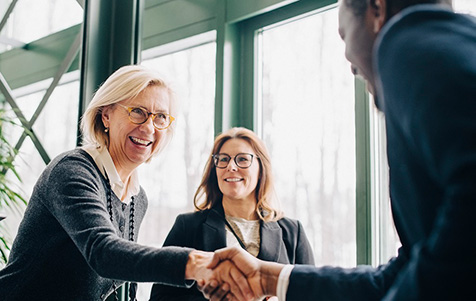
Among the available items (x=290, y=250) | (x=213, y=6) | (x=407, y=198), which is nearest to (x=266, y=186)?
(x=290, y=250)

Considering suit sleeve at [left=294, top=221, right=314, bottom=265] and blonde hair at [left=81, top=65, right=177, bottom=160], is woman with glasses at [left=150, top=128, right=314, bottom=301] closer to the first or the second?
suit sleeve at [left=294, top=221, right=314, bottom=265]

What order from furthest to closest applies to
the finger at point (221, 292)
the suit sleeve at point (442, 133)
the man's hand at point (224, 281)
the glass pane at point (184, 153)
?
the glass pane at point (184, 153), the finger at point (221, 292), the man's hand at point (224, 281), the suit sleeve at point (442, 133)

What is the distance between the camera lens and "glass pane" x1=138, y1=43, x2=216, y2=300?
10.4 feet

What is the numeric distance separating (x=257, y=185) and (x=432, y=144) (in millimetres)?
1996

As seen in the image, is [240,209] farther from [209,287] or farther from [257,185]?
[209,287]

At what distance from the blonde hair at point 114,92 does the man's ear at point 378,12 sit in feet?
3.58

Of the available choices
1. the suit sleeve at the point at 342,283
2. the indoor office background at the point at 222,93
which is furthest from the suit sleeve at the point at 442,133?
the indoor office background at the point at 222,93

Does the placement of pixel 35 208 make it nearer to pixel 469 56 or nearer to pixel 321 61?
pixel 469 56

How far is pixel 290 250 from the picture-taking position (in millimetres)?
2473

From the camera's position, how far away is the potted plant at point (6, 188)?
2.58m

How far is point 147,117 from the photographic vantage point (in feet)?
6.35

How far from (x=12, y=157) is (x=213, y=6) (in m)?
1.40

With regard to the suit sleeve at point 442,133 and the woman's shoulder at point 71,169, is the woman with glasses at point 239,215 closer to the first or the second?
the woman's shoulder at point 71,169

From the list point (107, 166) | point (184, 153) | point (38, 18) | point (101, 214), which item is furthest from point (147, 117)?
point (38, 18)
